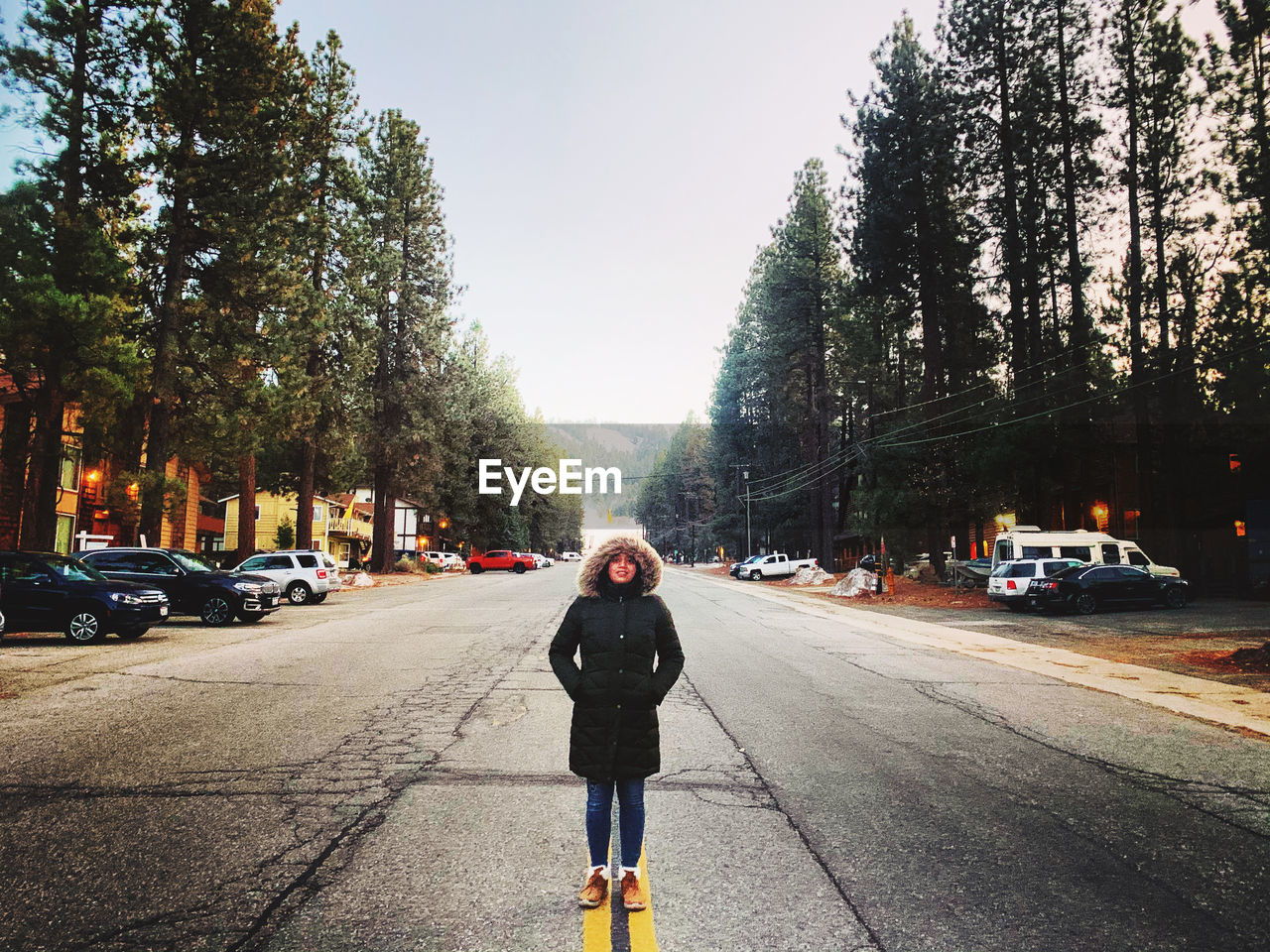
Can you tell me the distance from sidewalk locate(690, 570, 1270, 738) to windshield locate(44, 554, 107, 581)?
16729mm

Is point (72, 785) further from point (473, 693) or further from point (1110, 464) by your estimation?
point (1110, 464)

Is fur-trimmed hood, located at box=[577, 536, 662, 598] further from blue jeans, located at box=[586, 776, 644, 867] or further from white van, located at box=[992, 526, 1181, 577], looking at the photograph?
white van, located at box=[992, 526, 1181, 577]

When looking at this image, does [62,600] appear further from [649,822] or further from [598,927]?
[598,927]

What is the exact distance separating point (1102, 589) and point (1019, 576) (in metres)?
2.29

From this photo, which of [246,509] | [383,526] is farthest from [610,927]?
[383,526]

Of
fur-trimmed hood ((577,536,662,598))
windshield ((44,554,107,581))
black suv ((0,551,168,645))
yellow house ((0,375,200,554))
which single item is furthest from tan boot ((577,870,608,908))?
yellow house ((0,375,200,554))

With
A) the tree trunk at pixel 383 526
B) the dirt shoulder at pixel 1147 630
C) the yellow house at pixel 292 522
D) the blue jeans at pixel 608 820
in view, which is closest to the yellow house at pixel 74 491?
the tree trunk at pixel 383 526

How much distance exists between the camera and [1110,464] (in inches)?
1433

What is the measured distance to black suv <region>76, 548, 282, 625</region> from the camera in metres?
18.9

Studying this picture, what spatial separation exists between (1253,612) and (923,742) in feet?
67.5

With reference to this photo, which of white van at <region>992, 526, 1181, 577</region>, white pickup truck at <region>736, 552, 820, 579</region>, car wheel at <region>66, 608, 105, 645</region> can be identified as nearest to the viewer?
car wheel at <region>66, 608, 105, 645</region>

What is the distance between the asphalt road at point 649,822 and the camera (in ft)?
12.1

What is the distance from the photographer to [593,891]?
3.85 meters

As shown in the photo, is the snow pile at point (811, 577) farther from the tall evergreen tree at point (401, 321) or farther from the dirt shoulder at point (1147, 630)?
the tall evergreen tree at point (401, 321)
